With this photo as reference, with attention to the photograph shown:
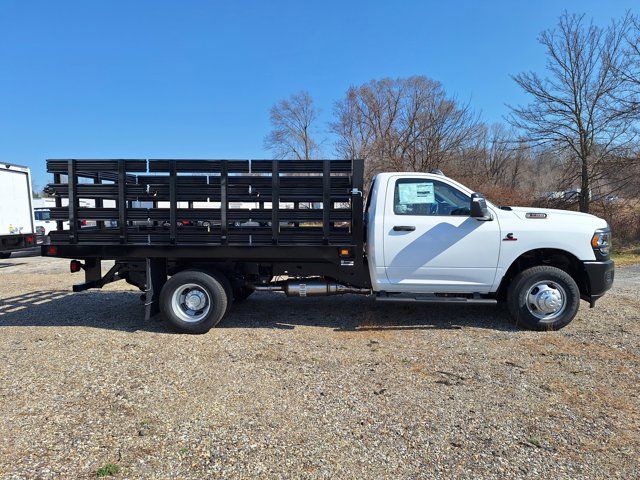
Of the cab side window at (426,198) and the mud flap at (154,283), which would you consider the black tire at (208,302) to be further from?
the cab side window at (426,198)

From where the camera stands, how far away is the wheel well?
18.8ft

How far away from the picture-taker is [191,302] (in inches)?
226

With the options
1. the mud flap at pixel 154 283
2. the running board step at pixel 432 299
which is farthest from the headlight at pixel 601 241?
the mud flap at pixel 154 283

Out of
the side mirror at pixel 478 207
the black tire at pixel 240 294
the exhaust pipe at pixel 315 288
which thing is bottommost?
the black tire at pixel 240 294

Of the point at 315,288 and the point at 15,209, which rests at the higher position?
the point at 15,209

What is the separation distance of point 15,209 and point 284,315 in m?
9.93

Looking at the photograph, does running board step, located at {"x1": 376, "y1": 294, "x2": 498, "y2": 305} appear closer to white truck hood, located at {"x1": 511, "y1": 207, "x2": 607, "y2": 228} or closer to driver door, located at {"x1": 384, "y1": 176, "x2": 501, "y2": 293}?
driver door, located at {"x1": 384, "y1": 176, "x2": 501, "y2": 293}

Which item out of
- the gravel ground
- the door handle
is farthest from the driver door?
the gravel ground

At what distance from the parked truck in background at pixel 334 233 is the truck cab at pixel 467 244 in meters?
0.01

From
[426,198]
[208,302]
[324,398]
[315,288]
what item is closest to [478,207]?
[426,198]

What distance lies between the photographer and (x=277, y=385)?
3992 millimetres

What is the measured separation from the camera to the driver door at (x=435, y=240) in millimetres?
5516

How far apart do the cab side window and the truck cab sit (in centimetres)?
1

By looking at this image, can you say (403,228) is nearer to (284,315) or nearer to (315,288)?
(315,288)
